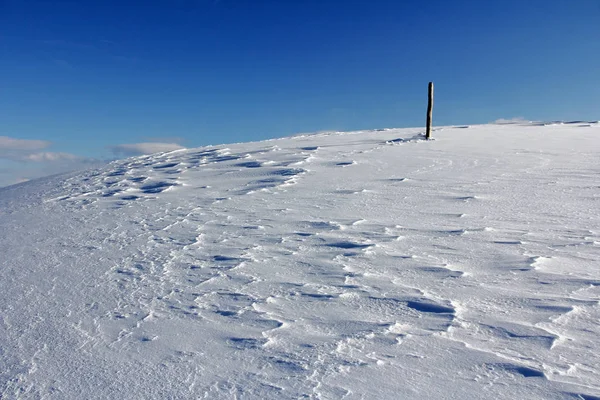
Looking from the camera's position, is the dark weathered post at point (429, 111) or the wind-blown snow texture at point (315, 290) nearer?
the wind-blown snow texture at point (315, 290)

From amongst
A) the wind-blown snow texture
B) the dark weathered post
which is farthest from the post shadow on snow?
the dark weathered post

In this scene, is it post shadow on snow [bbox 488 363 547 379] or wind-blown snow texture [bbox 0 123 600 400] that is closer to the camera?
post shadow on snow [bbox 488 363 547 379]

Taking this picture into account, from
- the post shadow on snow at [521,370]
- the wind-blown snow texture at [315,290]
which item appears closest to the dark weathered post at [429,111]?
the wind-blown snow texture at [315,290]

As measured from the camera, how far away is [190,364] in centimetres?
337

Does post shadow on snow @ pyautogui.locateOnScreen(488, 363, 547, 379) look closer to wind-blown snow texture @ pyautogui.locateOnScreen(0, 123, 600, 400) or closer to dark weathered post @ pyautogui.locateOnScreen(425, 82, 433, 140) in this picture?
wind-blown snow texture @ pyautogui.locateOnScreen(0, 123, 600, 400)

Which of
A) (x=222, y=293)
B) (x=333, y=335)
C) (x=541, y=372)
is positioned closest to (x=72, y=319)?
(x=222, y=293)

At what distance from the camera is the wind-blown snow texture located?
3.14 metres

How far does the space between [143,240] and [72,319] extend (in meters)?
2.35

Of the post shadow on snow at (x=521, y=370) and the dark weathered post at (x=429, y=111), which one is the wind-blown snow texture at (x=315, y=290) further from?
the dark weathered post at (x=429, y=111)

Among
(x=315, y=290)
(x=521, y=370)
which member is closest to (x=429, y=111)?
(x=315, y=290)

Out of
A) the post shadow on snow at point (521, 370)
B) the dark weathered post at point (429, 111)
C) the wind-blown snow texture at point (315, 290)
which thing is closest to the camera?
the post shadow on snow at point (521, 370)

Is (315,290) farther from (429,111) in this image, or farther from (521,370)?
(429,111)

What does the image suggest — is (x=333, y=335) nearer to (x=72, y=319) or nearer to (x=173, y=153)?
(x=72, y=319)

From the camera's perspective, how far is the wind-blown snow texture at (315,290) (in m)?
3.14
